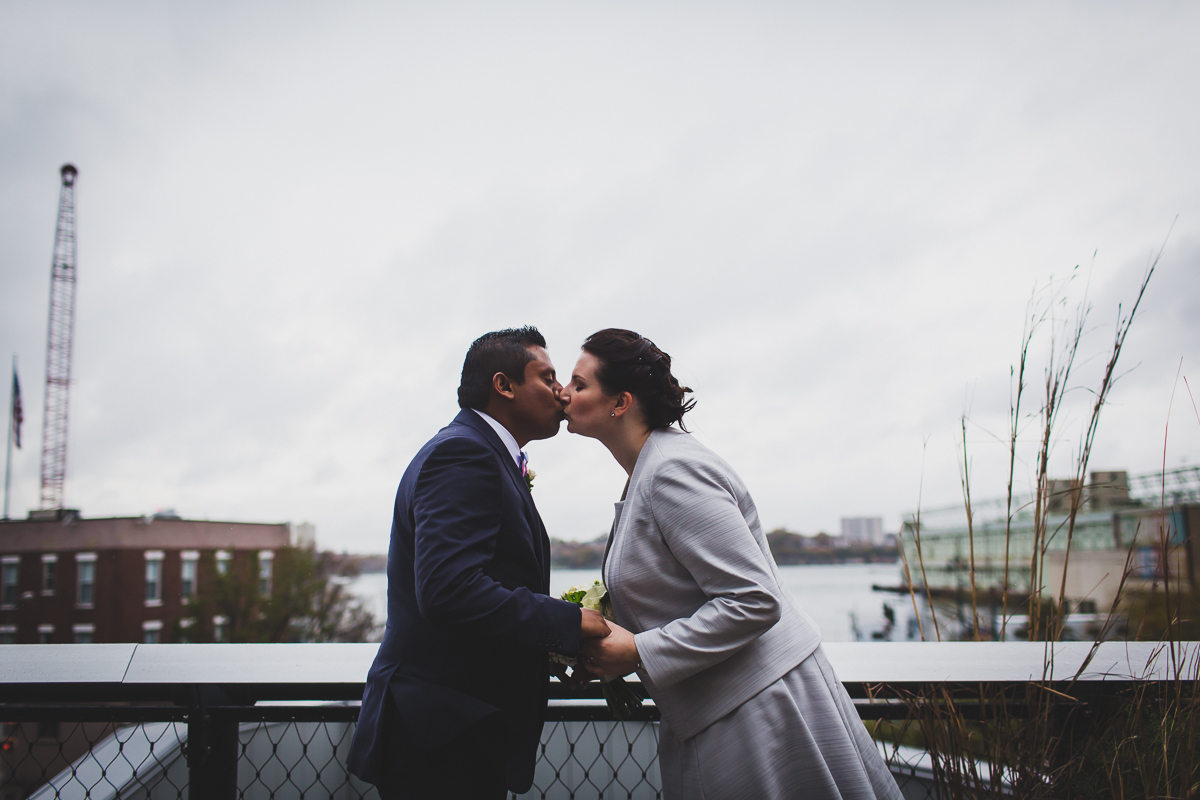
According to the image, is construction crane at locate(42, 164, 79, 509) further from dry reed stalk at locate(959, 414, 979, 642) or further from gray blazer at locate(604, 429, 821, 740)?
dry reed stalk at locate(959, 414, 979, 642)

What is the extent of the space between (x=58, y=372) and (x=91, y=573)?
75.3 ft

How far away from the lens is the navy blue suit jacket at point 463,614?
1.08m

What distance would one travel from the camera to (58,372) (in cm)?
4141

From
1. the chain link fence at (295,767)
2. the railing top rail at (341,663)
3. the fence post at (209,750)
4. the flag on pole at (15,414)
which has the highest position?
the flag on pole at (15,414)

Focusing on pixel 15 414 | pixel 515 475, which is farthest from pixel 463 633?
pixel 15 414

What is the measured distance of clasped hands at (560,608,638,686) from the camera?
1192 mm

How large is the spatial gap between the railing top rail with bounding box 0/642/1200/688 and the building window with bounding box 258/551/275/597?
112 ft

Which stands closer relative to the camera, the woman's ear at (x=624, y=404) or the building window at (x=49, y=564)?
the woman's ear at (x=624, y=404)

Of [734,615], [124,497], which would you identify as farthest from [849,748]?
[124,497]

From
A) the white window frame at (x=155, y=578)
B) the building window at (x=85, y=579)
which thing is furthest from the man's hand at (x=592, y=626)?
the building window at (x=85, y=579)

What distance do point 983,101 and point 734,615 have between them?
7.20 metres

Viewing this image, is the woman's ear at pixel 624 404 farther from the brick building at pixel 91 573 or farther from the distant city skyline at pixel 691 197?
the brick building at pixel 91 573

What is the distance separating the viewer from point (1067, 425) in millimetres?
1505

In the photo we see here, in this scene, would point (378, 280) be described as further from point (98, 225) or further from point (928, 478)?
point (928, 478)
